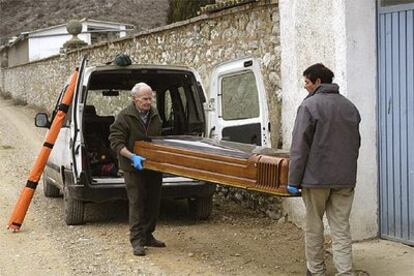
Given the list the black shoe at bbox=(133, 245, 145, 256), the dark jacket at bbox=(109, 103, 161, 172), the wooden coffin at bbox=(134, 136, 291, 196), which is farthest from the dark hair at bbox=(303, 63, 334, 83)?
the black shoe at bbox=(133, 245, 145, 256)

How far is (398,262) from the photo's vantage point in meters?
5.97

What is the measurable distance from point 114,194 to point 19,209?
3.89 ft

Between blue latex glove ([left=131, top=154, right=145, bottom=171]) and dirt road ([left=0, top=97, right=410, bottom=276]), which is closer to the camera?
dirt road ([left=0, top=97, right=410, bottom=276])

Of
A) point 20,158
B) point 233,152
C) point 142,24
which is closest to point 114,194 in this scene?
point 233,152

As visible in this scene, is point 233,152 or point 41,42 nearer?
point 233,152

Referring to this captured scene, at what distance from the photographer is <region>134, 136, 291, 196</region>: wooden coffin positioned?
523 centimetres

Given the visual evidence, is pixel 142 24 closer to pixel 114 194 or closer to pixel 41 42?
pixel 41 42

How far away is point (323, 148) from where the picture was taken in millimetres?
5012

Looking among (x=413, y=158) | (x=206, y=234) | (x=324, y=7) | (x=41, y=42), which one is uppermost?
(x=41, y=42)

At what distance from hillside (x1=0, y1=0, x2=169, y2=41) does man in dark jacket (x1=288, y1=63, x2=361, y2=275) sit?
41.0 m

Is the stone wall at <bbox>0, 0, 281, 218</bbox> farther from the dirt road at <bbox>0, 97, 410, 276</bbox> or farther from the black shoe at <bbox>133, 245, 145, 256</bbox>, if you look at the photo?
the black shoe at <bbox>133, 245, 145, 256</bbox>

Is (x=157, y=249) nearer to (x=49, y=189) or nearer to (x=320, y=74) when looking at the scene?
(x=320, y=74)

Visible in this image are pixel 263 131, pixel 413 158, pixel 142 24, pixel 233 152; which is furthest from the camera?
pixel 142 24

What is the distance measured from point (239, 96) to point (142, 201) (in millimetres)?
2030
